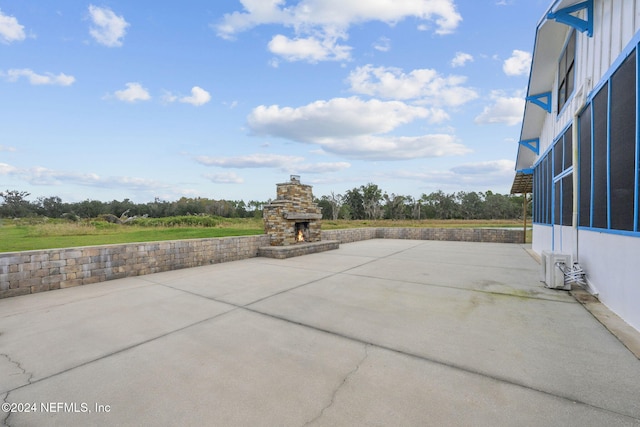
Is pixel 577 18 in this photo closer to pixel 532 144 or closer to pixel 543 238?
pixel 543 238

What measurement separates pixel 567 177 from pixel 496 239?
Answer: 10.4 metres

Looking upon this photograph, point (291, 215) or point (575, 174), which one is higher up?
point (575, 174)

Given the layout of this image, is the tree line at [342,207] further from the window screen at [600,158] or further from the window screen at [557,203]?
the window screen at [600,158]

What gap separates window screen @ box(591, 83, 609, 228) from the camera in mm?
3979

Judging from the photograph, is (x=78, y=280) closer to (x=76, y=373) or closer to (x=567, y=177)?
(x=76, y=373)

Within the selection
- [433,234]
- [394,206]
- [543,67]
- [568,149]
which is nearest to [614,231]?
[568,149]

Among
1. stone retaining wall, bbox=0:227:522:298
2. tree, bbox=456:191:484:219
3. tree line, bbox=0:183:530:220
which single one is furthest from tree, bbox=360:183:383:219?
stone retaining wall, bbox=0:227:522:298

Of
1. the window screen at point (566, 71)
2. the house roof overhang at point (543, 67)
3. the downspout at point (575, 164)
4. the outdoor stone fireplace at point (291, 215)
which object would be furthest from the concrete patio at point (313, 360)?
the house roof overhang at point (543, 67)

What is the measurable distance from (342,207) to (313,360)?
40909 mm

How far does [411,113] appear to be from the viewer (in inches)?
628

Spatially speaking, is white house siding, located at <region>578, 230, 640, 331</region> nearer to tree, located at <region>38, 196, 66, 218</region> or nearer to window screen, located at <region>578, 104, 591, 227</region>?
window screen, located at <region>578, 104, 591, 227</region>

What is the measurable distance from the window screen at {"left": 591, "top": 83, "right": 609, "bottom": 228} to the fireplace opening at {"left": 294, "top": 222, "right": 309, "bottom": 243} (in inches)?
339

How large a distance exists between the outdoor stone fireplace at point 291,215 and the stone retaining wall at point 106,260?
541 millimetres

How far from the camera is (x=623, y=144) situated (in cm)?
340
